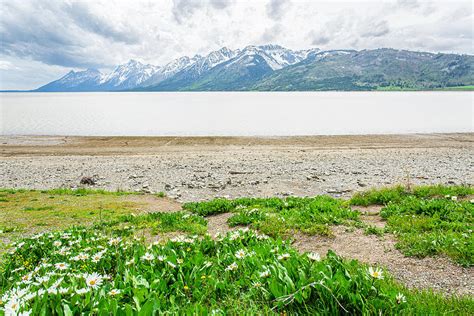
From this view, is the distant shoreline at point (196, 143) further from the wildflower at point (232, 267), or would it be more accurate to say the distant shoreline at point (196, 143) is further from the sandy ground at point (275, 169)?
the wildflower at point (232, 267)

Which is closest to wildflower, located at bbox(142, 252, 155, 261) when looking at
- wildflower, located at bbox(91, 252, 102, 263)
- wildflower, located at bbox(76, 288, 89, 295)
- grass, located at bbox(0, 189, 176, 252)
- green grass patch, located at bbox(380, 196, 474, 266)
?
wildflower, located at bbox(91, 252, 102, 263)

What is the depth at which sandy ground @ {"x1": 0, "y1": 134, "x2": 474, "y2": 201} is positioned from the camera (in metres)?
22.9

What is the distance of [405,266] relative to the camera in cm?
716

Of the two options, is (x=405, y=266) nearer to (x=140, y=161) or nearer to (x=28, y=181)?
(x=28, y=181)

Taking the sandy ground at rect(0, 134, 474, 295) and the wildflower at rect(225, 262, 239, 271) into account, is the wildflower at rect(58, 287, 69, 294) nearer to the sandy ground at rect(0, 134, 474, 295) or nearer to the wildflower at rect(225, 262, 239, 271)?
the wildflower at rect(225, 262, 239, 271)

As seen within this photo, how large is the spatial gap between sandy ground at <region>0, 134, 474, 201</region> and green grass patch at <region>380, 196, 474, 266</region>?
8441 millimetres

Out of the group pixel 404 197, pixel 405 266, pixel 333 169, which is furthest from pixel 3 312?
pixel 333 169

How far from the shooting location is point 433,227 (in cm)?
921

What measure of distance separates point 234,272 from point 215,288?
0.60 meters

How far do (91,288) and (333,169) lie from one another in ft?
85.0

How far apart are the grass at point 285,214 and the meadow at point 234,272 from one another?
6 cm

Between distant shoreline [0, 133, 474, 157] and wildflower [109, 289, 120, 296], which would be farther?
distant shoreline [0, 133, 474, 157]

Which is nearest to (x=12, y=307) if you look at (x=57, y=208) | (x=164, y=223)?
(x=164, y=223)

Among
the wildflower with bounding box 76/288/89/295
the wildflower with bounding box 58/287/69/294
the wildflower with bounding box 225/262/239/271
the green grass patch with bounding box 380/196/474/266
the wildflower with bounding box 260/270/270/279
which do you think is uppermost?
the wildflower with bounding box 58/287/69/294
